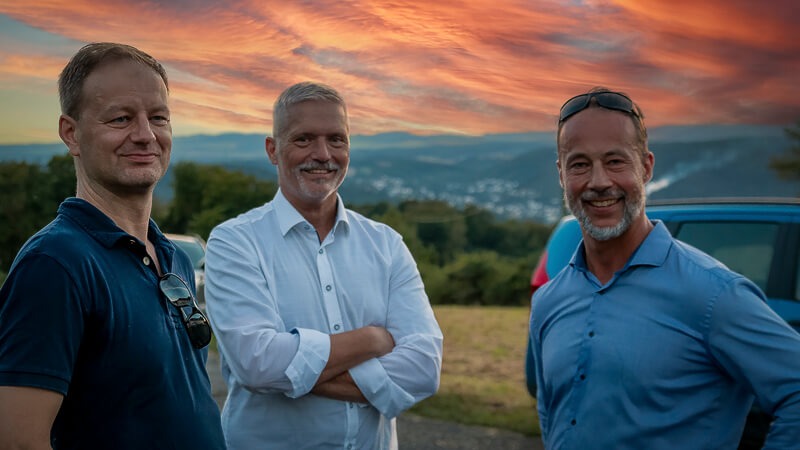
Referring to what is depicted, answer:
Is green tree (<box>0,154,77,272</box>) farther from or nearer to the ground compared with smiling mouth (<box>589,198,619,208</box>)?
nearer to the ground

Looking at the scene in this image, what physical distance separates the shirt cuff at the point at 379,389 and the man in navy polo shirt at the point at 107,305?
0.69m

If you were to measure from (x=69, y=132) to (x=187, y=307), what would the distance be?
54cm

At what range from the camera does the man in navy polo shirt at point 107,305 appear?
151 centimetres

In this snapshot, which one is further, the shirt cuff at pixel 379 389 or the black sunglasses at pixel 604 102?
the shirt cuff at pixel 379 389

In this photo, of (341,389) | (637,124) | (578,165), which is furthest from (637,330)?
(341,389)

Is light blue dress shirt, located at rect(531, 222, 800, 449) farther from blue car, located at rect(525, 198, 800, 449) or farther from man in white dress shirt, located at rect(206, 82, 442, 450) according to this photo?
blue car, located at rect(525, 198, 800, 449)

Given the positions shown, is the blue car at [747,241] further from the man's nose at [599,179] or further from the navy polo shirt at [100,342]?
the navy polo shirt at [100,342]

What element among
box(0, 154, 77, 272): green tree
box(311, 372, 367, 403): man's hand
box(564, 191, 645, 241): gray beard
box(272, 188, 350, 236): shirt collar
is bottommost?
box(0, 154, 77, 272): green tree

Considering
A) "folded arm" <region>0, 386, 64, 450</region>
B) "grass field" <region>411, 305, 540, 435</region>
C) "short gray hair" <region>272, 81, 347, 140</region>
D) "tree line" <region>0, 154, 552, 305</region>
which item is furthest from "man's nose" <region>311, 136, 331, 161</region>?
"tree line" <region>0, 154, 552, 305</region>

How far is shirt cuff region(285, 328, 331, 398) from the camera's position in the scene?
2.51 meters

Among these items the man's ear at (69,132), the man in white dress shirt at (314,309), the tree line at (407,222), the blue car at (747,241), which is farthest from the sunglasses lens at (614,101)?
the tree line at (407,222)

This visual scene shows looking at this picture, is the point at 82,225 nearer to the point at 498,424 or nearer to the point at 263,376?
the point at 263,376

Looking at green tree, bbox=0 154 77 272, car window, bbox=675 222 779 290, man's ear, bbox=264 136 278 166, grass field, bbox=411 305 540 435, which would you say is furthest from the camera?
green tree, bbox=0 154 77 272

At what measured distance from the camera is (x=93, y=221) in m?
1.79
